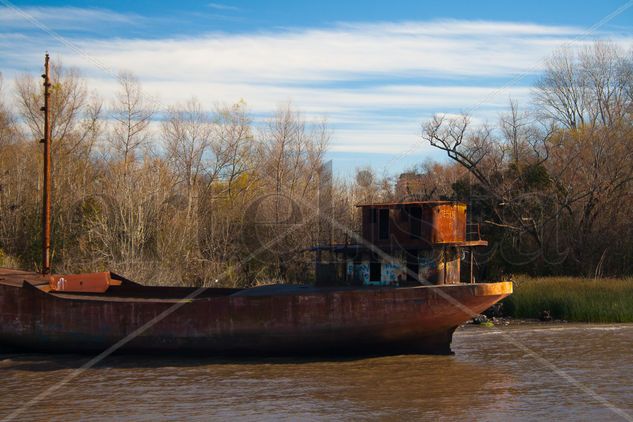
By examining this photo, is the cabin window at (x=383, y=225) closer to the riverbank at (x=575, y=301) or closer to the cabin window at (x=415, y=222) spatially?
the cabin window at (x=415, y=222)

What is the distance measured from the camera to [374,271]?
763 inches

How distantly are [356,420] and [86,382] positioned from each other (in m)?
6.35

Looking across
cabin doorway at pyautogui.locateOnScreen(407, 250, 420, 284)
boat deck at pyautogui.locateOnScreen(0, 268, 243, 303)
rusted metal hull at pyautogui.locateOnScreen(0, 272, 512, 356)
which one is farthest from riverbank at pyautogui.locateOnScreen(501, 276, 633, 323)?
boat deck at pyautogui.locateOnScreen(0, 268, 243, 303)

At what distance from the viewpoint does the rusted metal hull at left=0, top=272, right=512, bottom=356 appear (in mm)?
18172

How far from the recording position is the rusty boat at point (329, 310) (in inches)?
717

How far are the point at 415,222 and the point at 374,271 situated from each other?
64.9 inches

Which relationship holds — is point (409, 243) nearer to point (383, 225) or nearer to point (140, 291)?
point (383, 225)

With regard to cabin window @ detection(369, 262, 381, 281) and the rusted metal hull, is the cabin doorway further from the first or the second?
the rusted metal hull

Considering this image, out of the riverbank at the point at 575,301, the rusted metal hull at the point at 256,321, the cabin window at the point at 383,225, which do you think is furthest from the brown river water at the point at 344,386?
the riverbank at the point at 575,301

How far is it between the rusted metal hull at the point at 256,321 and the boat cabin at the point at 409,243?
90 centimetres

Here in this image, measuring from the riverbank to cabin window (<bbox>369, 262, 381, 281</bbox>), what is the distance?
965 cm

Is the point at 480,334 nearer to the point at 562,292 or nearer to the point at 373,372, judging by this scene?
the point at 562,292

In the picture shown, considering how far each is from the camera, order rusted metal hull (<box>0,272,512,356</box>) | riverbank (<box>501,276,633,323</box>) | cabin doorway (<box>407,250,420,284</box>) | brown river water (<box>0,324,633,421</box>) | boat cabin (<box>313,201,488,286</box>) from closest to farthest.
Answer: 1. brown river water (<box>0,324,633,421</box>)
2. rusted metal hull (<box>0,272,512,356</box>)
3. boat cabin (<box>313,201,488,286</box>)
4. cabin doorway (<box>407,250,420,284</box>)
5. riverbank (<box>501,276,633,323</box>)

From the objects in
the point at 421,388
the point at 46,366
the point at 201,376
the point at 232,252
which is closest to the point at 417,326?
the point at 421,388
